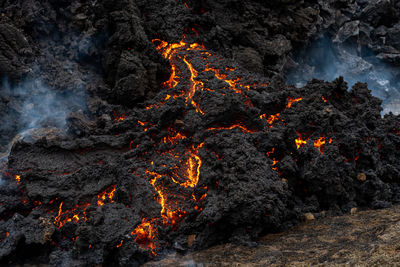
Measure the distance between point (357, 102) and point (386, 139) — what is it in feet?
3.96

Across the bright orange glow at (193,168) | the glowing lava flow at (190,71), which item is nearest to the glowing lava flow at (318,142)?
the glowing lava flow at (190,71)

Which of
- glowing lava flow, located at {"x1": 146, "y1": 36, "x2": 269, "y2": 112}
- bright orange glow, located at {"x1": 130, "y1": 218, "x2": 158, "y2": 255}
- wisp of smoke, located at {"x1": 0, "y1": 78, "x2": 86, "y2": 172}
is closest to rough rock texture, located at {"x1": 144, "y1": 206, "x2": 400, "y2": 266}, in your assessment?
bright orange glow, located at {"x1": 130, "y1": 218, "x2": 158, "y2": 255}

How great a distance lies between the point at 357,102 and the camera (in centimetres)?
774

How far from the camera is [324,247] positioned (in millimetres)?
4332

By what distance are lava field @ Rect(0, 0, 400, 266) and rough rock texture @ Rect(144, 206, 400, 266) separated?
28 centimetres

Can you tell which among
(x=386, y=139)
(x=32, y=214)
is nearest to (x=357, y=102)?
(x=386, y=139)

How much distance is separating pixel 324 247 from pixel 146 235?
287 centimetres

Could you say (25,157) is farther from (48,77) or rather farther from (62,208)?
(48,77)

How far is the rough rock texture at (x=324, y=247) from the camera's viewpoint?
12.1 feet

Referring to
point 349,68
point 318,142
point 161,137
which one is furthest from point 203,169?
point 349,68

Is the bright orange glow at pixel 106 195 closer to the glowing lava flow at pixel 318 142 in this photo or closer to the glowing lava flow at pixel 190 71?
the glowing lava flow at pixel 190 71

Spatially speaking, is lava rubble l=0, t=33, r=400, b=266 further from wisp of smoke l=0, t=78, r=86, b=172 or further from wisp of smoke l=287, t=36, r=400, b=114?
wisp of smoke l=287, t=36, r=400, b=114

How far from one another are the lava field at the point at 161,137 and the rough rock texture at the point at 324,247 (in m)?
0.28

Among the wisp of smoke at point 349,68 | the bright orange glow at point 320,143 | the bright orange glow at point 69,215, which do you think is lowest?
the bright orange glow at point 69,215
